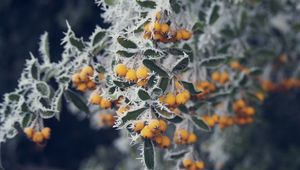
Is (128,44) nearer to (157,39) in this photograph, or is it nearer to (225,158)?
(157,39)

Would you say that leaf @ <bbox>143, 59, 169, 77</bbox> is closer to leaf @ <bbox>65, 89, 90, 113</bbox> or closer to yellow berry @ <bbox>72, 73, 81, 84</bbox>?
yellow berry @ <bbox>72, 73, 81, 84</bbox>

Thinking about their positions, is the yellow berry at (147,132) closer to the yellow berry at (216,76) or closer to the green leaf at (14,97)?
the green leaf at (14,97)

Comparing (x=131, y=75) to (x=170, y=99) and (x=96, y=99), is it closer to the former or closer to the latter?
(x=170, y=99)

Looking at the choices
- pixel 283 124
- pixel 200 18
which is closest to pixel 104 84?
pixel 200 18

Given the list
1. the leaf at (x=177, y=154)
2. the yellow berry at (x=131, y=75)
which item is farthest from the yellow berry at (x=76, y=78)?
the leaf at (x=177, y=154)

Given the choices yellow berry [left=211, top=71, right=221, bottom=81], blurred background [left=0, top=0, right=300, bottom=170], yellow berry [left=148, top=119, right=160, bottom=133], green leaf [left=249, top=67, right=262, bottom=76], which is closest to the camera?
yellow berry [left=148, top=119, right=160, bottom=133]

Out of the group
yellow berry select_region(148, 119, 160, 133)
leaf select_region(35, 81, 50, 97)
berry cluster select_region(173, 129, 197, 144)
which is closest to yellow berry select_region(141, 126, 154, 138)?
yellow berry select_region(148, 119, 160, 133)

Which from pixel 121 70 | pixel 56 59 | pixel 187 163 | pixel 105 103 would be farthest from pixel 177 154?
pixel 56 59
